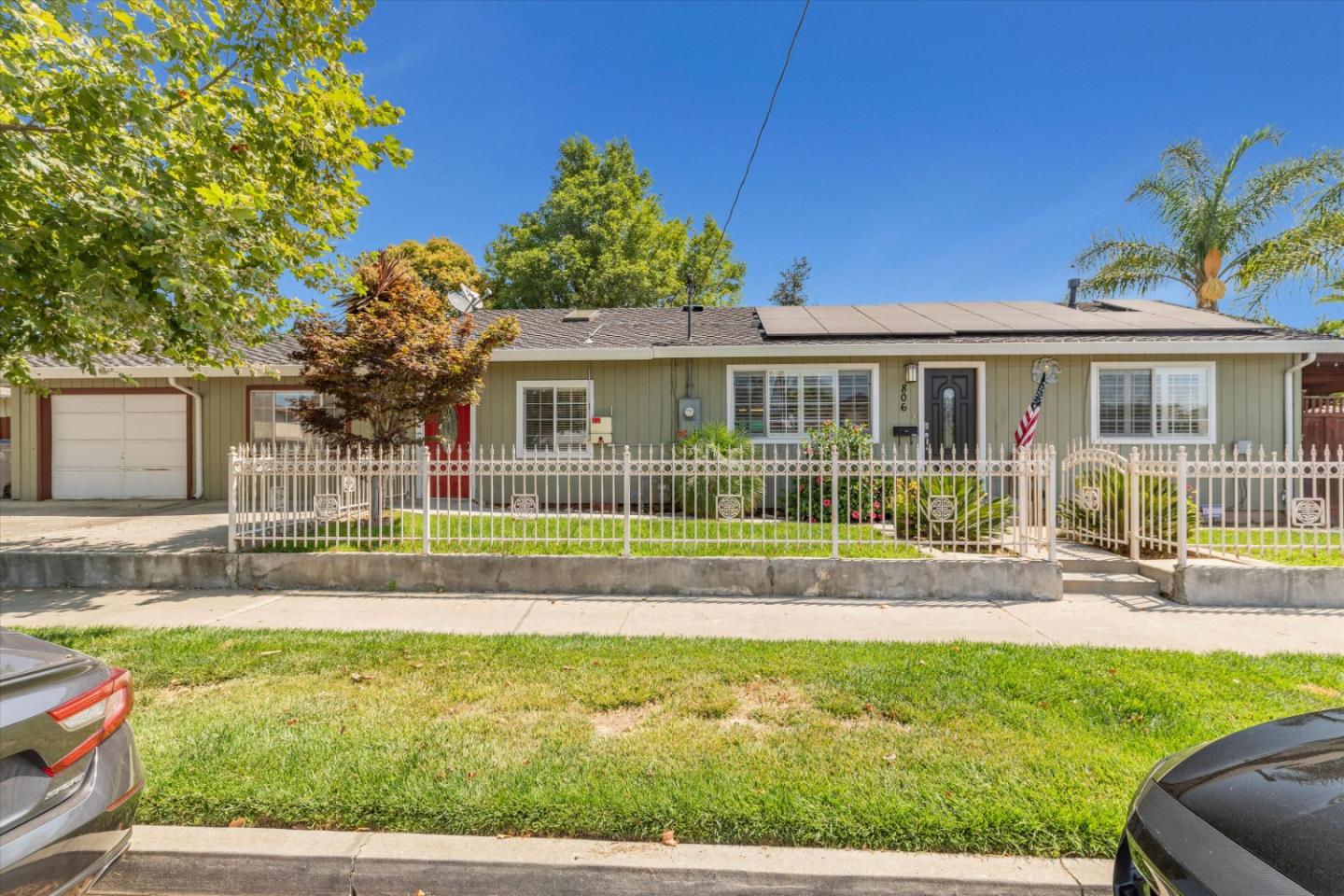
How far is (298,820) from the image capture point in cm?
261

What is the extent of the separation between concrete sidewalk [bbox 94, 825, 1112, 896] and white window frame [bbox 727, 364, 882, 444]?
8908mm

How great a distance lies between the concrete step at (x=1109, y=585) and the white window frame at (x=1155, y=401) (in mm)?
4887

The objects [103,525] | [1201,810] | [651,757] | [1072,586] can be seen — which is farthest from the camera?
[103,525]

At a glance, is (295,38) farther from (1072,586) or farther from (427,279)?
(427,279)

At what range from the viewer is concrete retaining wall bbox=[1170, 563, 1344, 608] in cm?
606

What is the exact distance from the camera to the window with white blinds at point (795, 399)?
1115 centimetres

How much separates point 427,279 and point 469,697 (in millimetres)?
25091

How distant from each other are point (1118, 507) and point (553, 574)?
682cm

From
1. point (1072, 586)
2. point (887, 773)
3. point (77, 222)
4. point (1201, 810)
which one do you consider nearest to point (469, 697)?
point (887, 773)

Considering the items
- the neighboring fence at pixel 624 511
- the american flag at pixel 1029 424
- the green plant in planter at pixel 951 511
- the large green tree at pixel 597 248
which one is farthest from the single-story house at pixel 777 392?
the large green tree at pixel 597 248

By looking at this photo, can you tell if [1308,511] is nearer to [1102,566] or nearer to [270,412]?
[1102,566]

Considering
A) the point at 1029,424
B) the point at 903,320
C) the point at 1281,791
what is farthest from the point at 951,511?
the point at 903,320

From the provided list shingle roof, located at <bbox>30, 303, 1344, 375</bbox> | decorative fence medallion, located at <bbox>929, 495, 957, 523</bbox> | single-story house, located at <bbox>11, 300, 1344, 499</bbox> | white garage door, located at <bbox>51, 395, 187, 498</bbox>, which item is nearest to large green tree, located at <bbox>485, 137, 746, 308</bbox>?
shingle roof, located at <bbox>30, 303, 1344, 375</bbox>

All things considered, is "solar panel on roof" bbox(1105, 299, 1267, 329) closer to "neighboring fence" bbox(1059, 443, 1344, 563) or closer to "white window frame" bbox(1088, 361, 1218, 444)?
"white window frame" bbox(1088, 361, 1218, 444)
